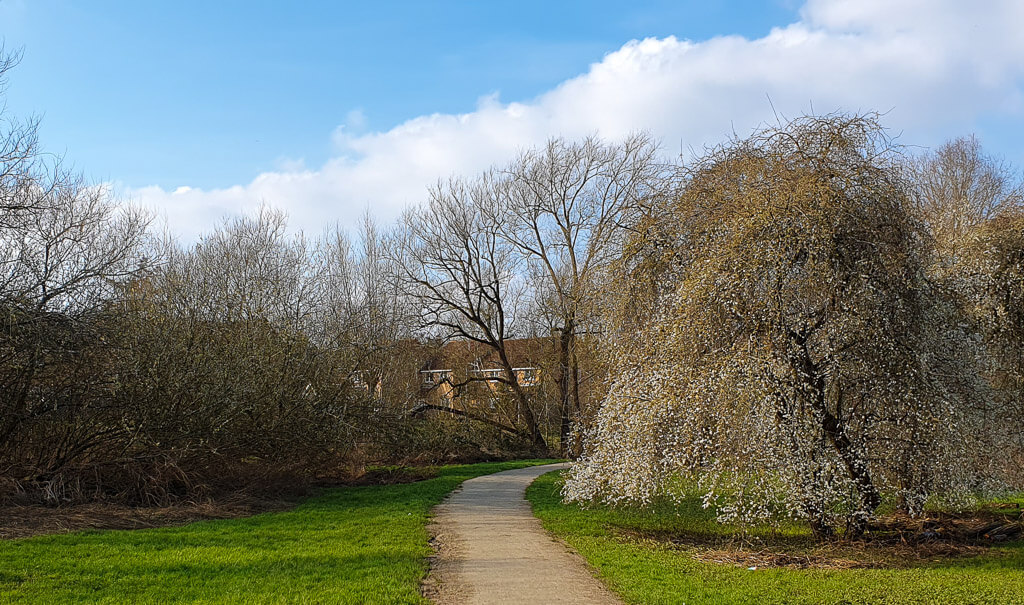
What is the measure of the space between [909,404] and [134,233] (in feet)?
53.5

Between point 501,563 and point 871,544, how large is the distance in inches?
210

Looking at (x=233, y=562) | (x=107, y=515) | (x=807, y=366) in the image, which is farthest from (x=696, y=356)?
(x=107, y=515)

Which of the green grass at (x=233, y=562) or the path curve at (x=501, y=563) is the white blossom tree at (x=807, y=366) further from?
the green grass at (x=233, y=562)

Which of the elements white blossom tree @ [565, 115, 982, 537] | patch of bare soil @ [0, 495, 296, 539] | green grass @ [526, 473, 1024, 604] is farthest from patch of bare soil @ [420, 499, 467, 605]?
patch of bare soil @ [0, 495, 296, 539]

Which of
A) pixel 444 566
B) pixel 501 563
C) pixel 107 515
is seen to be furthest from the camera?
pixel 107 515

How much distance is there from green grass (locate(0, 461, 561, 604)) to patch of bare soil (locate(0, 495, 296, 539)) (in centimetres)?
68

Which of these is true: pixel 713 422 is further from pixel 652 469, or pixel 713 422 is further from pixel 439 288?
pixel 439 288

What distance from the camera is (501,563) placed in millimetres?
8141

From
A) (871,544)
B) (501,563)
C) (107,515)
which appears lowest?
(871,544)

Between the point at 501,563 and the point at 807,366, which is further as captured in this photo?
the point at 807,366

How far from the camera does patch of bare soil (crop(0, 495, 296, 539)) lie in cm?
1016

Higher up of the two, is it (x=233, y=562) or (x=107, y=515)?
(x=107, y=515)

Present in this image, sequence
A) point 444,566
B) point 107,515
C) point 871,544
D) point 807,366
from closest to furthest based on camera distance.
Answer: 1. point 444,566
2. point 807,366
3. point 871,544
4. point 107,515

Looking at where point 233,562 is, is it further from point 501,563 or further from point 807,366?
point 807,366
